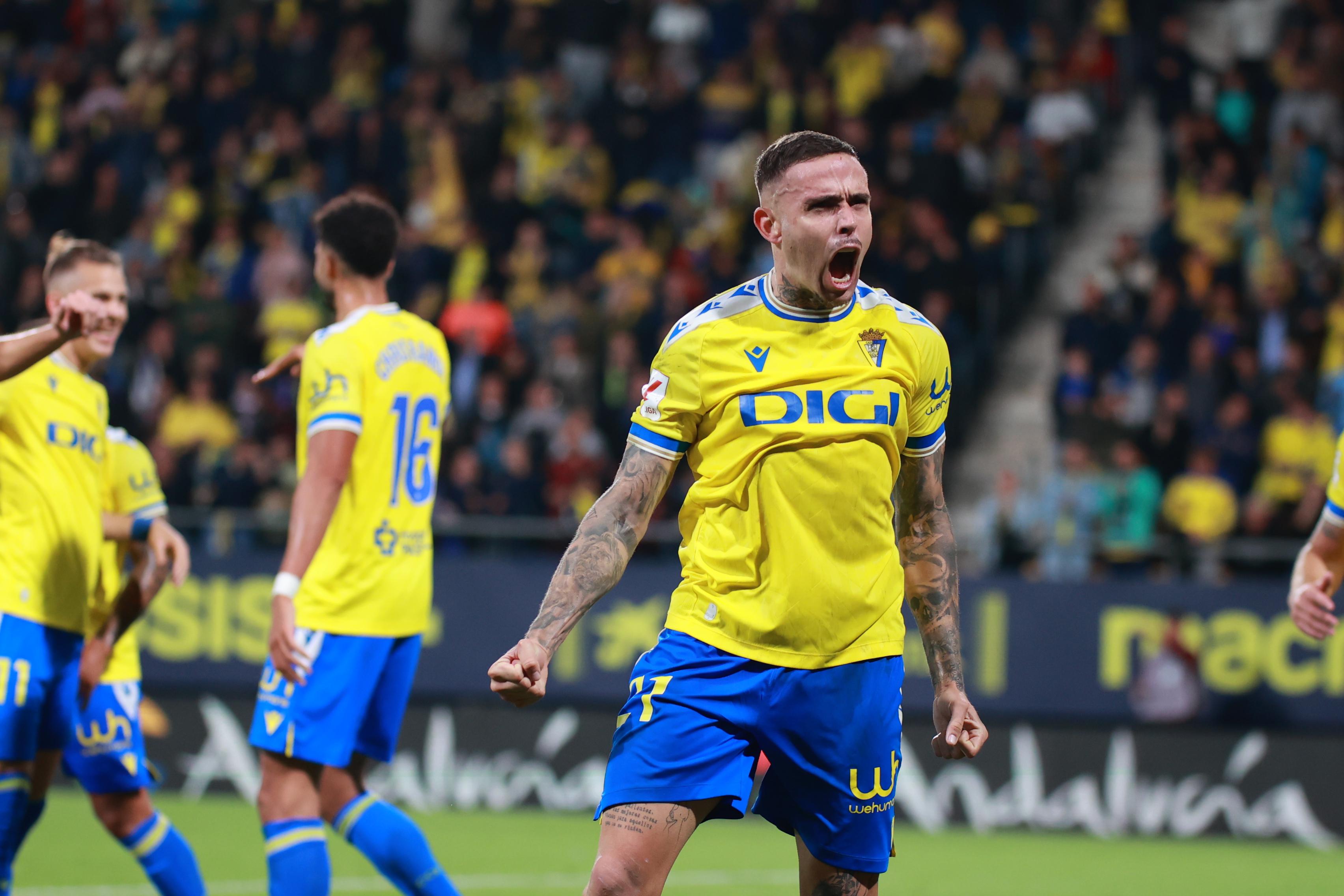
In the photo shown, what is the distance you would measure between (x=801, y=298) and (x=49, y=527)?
287 centimetres

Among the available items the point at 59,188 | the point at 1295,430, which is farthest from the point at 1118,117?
the point at 59,188

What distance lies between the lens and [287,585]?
5.19 metres

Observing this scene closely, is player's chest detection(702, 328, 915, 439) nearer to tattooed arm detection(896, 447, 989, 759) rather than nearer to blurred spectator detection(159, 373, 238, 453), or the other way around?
tattooed arm detection(896, 447, 989, 759)

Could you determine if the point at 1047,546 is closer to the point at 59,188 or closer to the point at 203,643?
the point at 203,643

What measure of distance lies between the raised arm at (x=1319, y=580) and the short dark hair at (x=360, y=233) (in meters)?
3.22

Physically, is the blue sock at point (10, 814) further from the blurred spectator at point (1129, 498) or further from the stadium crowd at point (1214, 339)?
the blurred spectator at point (1129, 498)

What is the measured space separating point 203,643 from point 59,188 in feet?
22.9

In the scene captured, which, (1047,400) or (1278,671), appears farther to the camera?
(1047,400)

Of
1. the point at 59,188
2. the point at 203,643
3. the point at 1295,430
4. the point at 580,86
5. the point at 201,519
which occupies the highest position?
the point at 580,86

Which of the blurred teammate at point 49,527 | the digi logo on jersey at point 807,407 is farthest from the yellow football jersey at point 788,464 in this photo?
the blurred teammate at point 49,527

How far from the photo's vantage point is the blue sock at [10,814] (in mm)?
5539

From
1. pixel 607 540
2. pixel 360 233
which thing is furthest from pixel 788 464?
pixel 360 233

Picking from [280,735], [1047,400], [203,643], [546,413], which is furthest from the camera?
[1047,400]

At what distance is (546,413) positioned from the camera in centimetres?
1355
